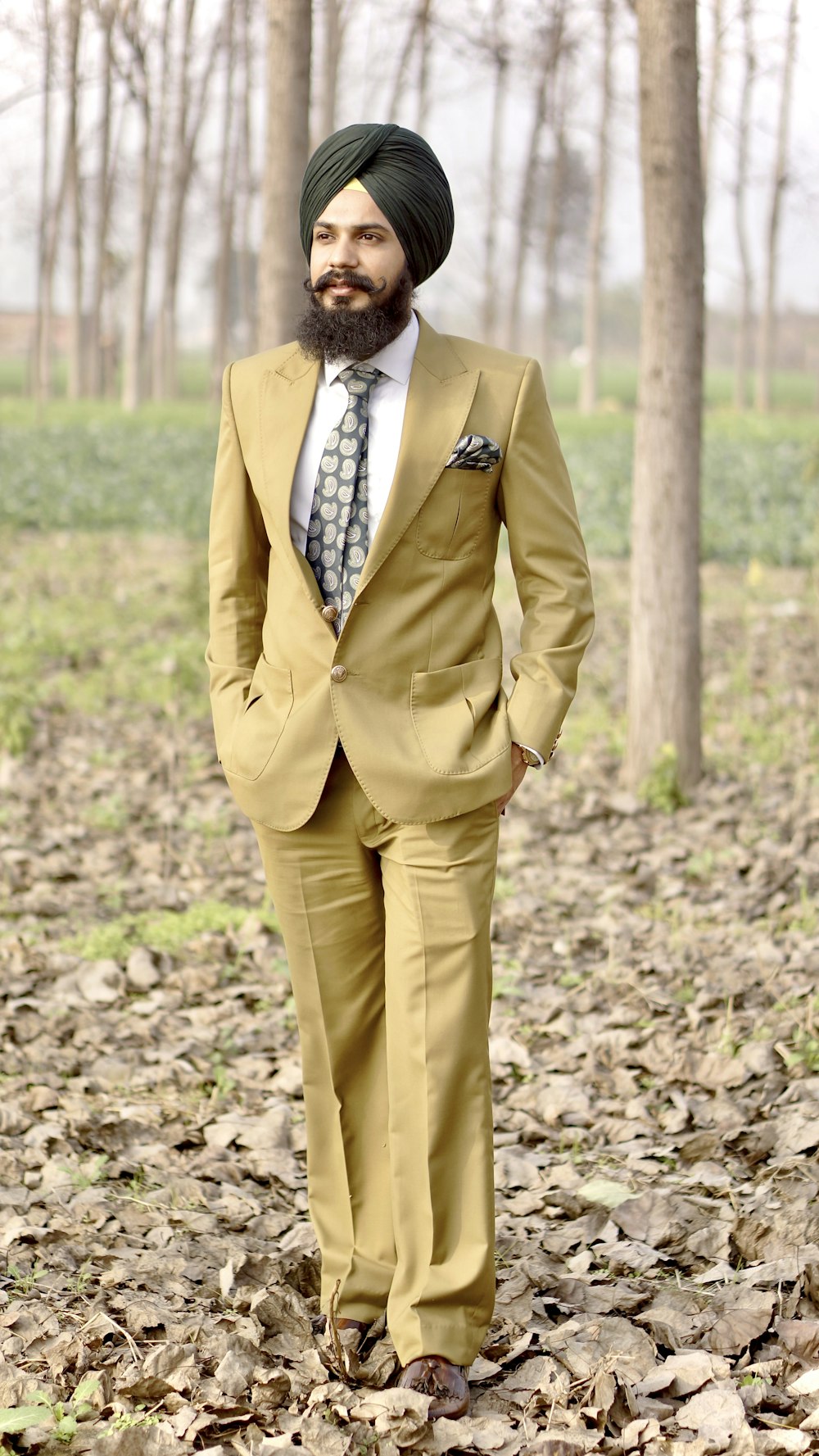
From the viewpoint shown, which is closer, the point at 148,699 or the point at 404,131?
the point at 404,131

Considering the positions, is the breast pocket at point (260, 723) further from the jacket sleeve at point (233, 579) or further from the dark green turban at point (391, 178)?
the dark green turban at point (391, 178)

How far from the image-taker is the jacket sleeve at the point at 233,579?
2.92m

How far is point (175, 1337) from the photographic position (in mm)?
2963

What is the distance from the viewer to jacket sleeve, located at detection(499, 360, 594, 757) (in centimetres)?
277

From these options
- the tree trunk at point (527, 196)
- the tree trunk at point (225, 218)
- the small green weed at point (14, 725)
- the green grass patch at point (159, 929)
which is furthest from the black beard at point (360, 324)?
the tree trunk at point (225, 218)

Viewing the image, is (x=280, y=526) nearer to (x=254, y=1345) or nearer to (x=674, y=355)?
(x=254, y=1345)

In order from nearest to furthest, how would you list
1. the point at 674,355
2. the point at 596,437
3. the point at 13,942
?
the point at 13,942 → the point at 674,355 → the point at 596,437

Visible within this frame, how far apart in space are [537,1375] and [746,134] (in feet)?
101

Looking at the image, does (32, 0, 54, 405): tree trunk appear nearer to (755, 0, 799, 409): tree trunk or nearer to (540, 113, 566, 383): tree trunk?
(540, 113, 566, 383): tree trunk

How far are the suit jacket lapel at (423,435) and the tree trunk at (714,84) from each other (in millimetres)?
19211

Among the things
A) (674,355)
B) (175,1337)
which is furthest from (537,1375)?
(674,355)

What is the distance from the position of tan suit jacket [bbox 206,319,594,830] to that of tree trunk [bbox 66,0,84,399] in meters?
20.0

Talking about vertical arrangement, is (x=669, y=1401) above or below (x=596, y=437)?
below

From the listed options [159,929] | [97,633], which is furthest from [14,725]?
[159,929]
